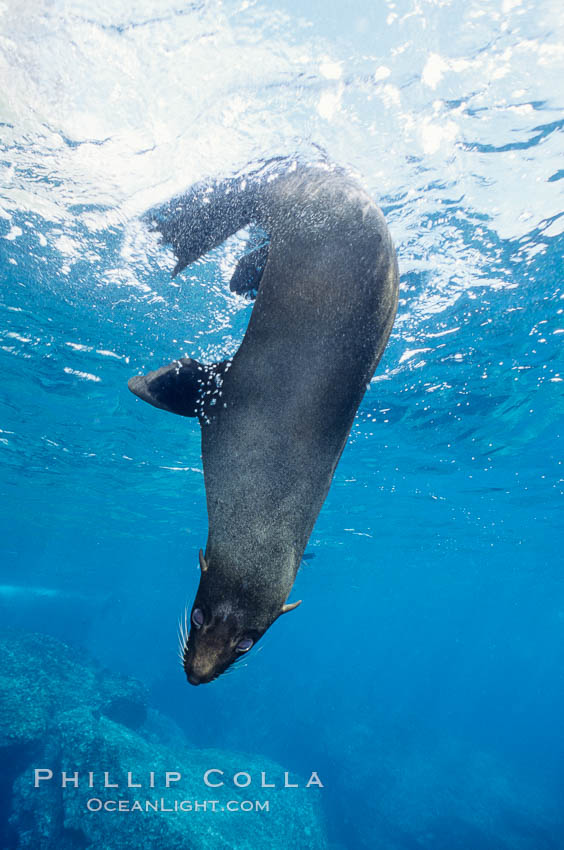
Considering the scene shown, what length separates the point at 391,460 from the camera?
60.8ft

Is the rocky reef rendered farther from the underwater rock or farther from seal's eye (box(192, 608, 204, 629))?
seal's eye (box(192, 608, 204, 629))

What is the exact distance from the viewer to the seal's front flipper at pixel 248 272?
3.07m

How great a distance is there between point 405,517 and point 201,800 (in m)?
16.5

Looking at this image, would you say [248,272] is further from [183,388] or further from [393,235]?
[393,235]

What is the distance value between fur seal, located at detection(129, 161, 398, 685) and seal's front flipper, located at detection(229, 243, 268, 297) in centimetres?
70

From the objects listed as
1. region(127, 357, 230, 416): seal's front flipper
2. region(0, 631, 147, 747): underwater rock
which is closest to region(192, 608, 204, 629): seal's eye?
region(127, 357, 230, 416): seal's front flipper

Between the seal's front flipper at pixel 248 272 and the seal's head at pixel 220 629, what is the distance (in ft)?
6.65

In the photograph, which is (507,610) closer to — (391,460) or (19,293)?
(391,460)

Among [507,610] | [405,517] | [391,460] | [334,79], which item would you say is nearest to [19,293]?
[334,79]

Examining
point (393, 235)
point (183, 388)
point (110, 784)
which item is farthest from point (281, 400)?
point (110, 784)

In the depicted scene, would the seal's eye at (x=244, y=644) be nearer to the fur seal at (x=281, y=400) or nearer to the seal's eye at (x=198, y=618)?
the fur seal at (x=281, y=400)

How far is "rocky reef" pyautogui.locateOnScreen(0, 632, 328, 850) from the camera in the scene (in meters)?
13.7

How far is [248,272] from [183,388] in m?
1.34

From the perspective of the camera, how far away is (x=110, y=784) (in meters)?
14.8
